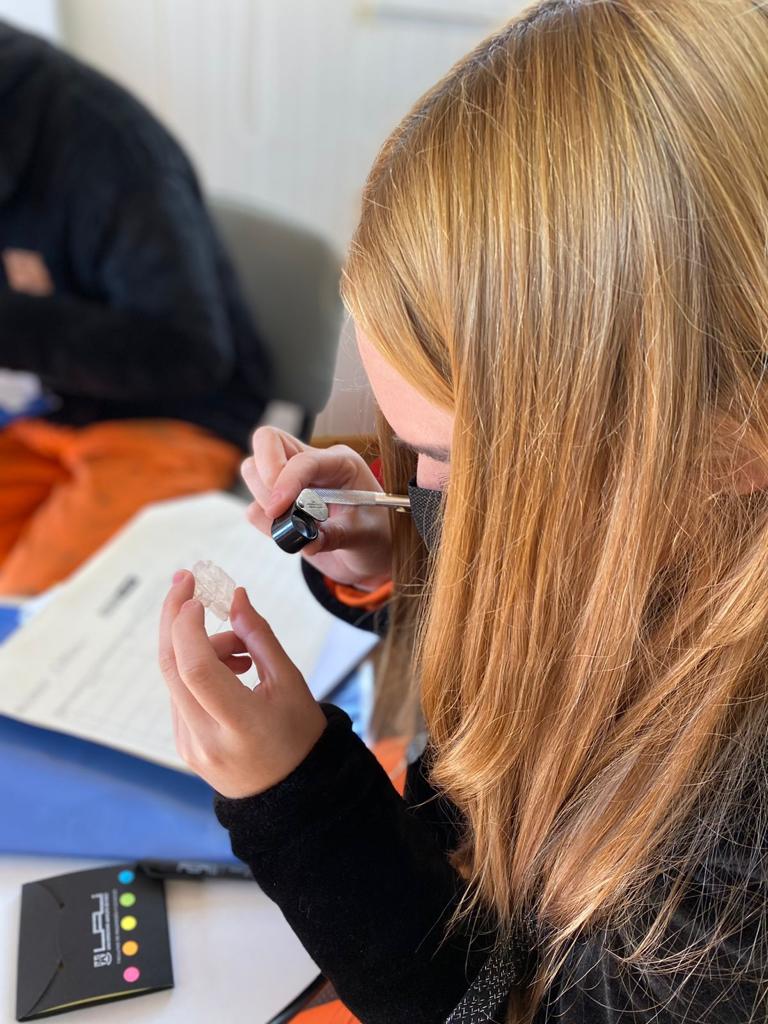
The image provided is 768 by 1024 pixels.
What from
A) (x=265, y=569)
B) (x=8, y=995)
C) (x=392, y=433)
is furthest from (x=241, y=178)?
(x=8, y=995)

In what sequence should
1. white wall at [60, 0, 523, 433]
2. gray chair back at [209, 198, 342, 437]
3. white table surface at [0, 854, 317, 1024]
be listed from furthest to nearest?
white wall at [60, 0, 523, 433] → gray chair back at [209, 198, 342, 437] → white table surface at [0, 854, 317, 1024]

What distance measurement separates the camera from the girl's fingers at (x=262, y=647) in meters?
0.51

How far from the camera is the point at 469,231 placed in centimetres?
41

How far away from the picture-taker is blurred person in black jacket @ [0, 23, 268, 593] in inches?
45.5

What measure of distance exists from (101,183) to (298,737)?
0.91 meters

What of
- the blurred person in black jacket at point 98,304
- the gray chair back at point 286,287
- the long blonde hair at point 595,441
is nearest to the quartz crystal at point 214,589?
the long blonde hair at point 595,441

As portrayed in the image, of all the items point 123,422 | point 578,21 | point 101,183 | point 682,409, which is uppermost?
point 578,21

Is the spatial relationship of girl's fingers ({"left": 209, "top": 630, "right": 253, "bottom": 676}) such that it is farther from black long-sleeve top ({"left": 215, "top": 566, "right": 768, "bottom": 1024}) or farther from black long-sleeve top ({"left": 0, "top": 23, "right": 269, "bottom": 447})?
black long-sleeve top ({"left": 0, "top": 23, "right": 269, "bottom": 447})

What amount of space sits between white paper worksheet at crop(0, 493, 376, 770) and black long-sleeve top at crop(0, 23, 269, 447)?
39 centimetres

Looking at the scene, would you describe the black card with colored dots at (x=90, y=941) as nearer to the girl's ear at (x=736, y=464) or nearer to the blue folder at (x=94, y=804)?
the blue folder at (x=94, y=804)

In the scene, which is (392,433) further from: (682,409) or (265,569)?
(265,569)

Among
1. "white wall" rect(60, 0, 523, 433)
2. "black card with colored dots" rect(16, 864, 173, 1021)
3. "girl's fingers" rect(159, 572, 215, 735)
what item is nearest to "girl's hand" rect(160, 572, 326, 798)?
"girl's fingers" rect(159, 572, 215, 735)

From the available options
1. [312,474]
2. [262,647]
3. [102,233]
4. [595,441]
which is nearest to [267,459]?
[312,474]

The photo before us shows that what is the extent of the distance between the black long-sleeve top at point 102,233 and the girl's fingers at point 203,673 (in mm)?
759
